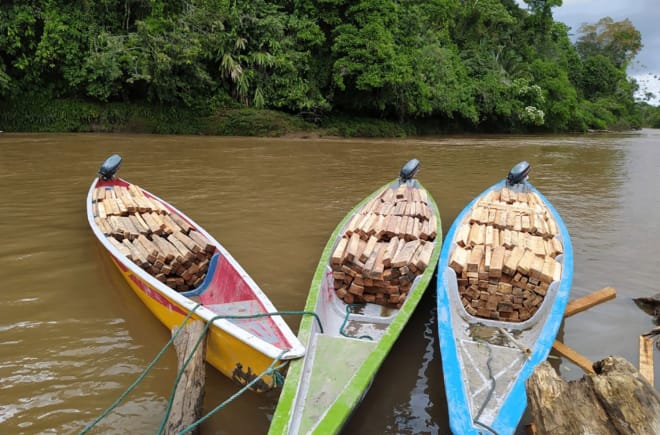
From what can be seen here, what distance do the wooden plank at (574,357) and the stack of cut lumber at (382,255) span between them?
1.38 metres

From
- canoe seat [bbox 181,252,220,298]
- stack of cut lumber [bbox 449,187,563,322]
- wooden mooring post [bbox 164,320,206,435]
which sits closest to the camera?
wooden mooring post [bbox 164,320,206,435]

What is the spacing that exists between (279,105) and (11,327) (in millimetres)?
19760

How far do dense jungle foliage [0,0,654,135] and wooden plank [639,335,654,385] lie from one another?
63.4 feet

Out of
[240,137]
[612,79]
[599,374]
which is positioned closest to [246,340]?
[599,374]

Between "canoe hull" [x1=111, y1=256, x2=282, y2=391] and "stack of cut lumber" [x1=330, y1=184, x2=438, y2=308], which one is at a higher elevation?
"stack of cut lumber" [x1=330, y1=184, x2=438, y2=308]

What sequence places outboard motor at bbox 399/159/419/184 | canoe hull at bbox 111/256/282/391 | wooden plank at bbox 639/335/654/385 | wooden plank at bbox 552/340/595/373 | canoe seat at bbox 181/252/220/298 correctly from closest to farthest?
1. canoe hull at bbox 111/256/282/391
2. wooden plank at bbox 639/335/654/385
3. wooden plank at bbox 552/340/595/373
4. canoe seat at bbox 181/252/220/298
5. outboard motor at bbox 399/159/419/184

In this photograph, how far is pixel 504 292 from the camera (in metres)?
4.26

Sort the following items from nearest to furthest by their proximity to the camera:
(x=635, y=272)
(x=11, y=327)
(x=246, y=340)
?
1. (x=246, y=340)
2. (x=11, y=327)
3. (x=635, y=272)

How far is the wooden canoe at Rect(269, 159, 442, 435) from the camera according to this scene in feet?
9.47

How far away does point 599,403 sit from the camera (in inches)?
91.2

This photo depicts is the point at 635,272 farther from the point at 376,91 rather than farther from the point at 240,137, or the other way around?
the point at 376,91

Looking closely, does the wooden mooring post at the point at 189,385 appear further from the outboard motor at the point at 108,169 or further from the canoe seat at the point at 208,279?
the outboard motor at the point at 108,169

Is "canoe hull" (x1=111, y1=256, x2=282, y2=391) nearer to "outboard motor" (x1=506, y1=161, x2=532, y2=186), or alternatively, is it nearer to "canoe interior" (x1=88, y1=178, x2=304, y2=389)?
"canoe interior" (x1=88, y1=178, x2=304, y2=389)

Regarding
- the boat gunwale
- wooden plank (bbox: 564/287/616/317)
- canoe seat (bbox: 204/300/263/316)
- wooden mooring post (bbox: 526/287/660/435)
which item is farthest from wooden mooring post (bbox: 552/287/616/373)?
canoe seat (bbox: 204/300/263/316)
